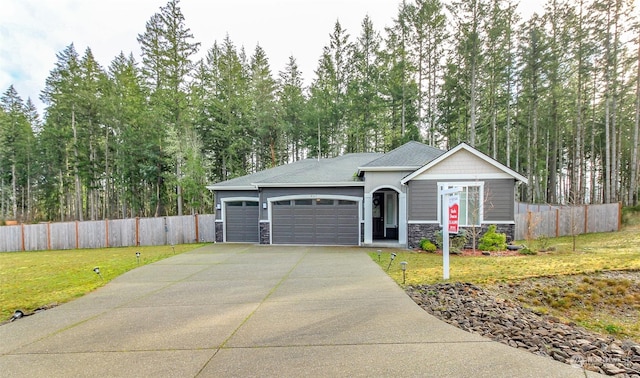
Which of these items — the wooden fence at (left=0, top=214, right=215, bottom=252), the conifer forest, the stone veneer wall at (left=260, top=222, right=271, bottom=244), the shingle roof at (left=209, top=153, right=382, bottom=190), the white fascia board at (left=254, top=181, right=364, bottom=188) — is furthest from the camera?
the conifer forest

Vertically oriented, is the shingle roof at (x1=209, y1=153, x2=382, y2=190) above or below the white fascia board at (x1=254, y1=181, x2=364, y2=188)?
above

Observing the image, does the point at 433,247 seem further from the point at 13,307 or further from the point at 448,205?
the point at 13,307

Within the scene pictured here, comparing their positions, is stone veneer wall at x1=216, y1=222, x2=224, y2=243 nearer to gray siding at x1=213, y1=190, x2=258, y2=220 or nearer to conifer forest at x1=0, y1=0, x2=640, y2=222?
gray siding at x1=213, y1=190, x2=258, y2=220

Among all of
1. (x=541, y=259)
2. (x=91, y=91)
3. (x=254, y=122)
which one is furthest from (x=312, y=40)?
(x=541, y=259)

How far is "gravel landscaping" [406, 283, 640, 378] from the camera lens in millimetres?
3025

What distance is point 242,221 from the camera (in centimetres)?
1404

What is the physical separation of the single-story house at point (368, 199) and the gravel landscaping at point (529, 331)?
633 centimetres

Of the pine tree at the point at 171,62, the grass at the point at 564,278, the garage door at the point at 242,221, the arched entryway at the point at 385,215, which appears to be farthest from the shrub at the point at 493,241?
the pine tree at the point at 171,62

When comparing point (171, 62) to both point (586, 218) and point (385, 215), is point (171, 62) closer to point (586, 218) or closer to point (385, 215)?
point (385, 215)

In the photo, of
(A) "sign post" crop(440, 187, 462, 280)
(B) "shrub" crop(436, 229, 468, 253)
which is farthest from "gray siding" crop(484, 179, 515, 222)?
(A) "sign post" crop(440, 187, 462, 280)

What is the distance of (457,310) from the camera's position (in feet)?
14.6

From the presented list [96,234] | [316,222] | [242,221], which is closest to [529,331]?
[316,222]

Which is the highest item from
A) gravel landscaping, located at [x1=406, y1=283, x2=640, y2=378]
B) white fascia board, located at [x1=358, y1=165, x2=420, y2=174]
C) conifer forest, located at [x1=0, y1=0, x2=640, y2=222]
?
conifer forest, located at [x1=0, y1=0, x2=640, y2=222]

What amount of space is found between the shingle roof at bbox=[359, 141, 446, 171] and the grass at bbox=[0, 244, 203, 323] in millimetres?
9175
